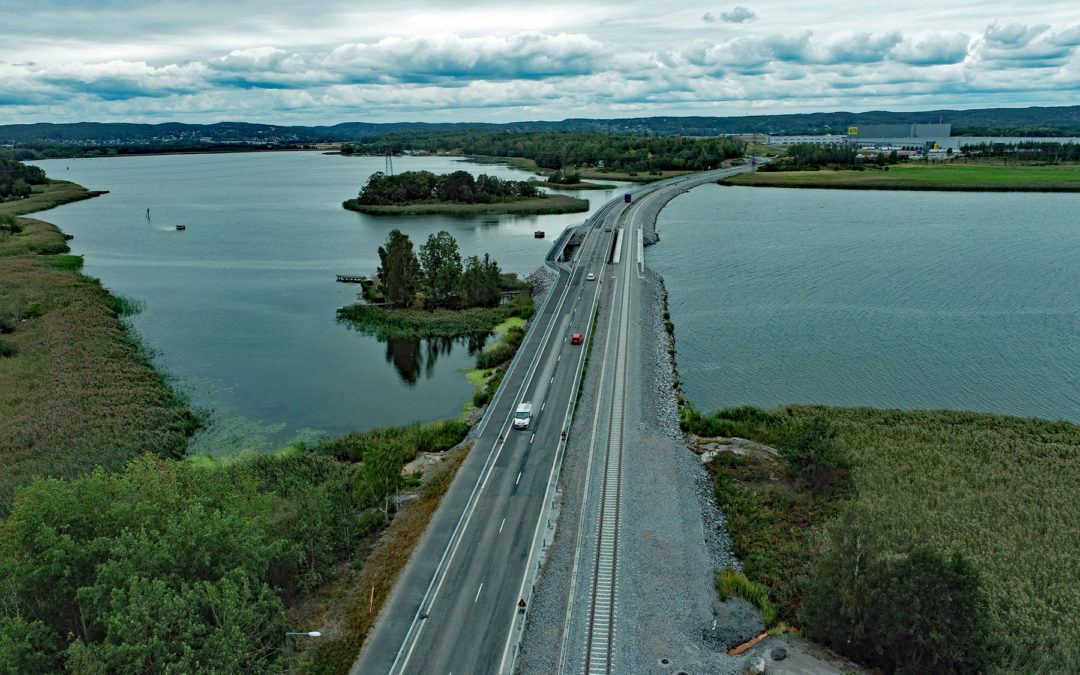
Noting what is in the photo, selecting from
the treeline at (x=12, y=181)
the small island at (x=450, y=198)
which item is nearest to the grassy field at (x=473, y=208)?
the small island at (x=450, y=198)

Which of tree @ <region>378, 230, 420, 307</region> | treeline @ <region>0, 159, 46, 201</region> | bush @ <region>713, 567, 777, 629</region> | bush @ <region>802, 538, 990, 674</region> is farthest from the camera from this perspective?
treeline @ <region>0, 159, 46, 201</region>

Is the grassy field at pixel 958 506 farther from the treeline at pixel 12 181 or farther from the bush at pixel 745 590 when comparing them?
the treeline at pixel 12 181

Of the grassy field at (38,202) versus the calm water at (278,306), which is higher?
the grassy field at (38,202)

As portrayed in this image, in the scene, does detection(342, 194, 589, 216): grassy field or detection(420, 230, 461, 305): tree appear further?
detection(342, 194, 589, 216): grassy field

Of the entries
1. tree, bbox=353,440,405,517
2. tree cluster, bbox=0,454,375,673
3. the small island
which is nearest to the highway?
tree, bbox=353,440,405,517

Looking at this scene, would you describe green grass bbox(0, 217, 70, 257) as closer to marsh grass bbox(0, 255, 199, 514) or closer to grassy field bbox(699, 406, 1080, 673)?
marsh grass bbox(0, 255, 199, 514)

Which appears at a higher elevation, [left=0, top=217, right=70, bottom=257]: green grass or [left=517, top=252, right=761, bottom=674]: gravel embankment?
[left=0, top=217, right=70, bottom=257]: green grass
